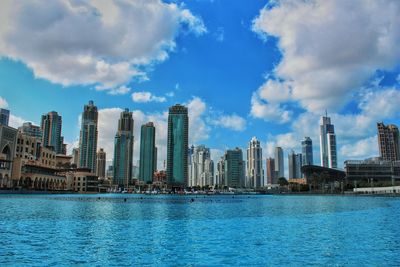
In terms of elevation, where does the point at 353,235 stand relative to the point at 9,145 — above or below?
below

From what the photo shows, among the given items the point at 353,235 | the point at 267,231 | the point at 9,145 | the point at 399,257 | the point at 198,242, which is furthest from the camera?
the point at 9,145

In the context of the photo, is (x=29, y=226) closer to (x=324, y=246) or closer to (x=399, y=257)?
(x=324, y=246)

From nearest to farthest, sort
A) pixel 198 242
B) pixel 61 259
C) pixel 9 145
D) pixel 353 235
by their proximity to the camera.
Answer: pixel 61 259
pixel 198 242
pixel 353 235
pixel 9 145

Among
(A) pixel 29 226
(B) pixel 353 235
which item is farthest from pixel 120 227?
(B) pixel 353 235

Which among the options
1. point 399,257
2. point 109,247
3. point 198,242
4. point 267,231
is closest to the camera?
point 399,257

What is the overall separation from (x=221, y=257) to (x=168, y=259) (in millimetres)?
4180

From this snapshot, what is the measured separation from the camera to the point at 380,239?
3881 centimetres

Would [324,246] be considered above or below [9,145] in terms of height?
below

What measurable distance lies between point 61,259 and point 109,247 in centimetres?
590

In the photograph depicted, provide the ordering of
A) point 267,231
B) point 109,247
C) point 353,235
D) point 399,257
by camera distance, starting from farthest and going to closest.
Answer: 1. point 267,231
2. point 353,235
3. point 109,247
4. point 399,257

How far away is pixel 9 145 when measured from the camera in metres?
192

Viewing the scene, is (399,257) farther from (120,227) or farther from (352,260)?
(120,227)

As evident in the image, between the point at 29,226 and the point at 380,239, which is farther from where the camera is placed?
the point at 29,226

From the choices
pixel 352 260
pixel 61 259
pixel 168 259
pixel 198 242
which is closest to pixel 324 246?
pixel 352 260
